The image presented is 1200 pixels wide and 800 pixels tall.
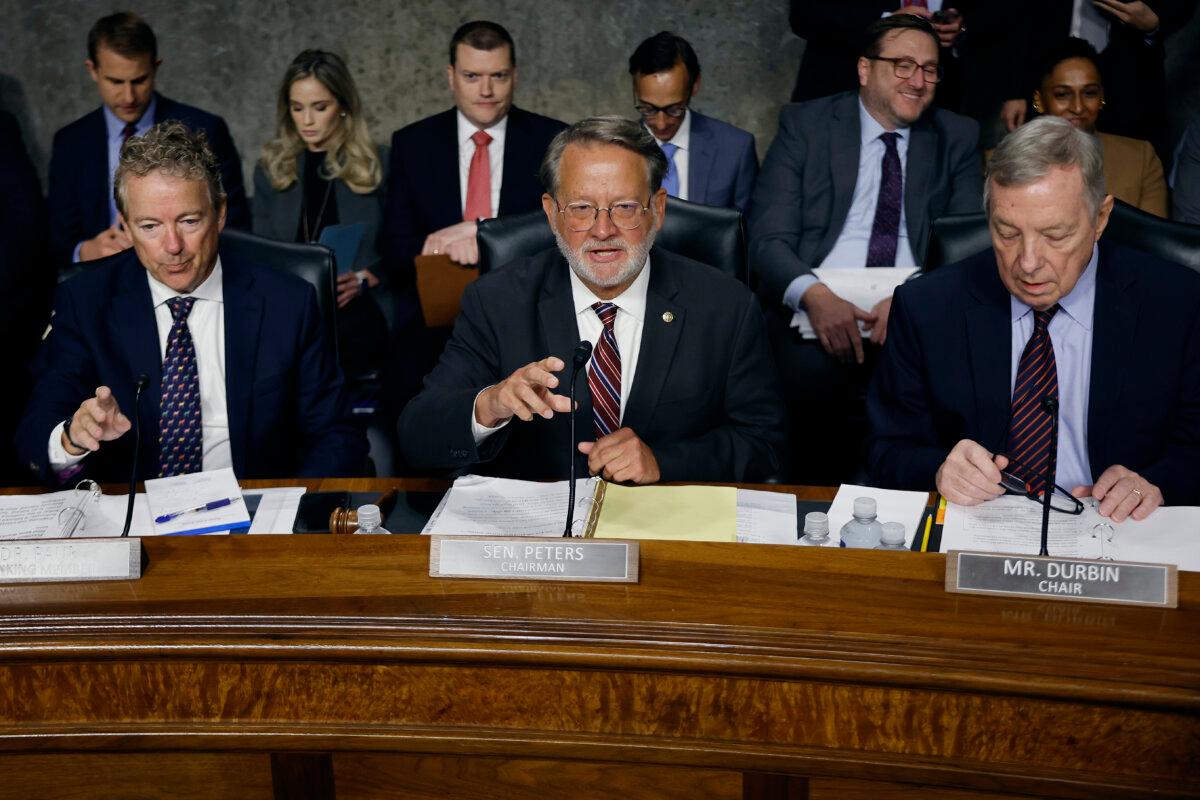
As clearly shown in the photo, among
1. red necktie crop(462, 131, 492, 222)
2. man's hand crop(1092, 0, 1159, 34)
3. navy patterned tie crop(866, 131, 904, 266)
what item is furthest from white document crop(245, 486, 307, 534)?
man's hand crop(1092, 0, 1159, 34)

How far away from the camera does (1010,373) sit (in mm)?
2195

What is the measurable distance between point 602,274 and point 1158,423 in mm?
1021

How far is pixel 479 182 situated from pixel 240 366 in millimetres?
1530

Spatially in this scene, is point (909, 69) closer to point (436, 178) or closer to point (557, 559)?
point (436, 178)

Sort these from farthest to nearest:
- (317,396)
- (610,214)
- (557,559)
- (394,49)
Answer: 1. (394,49)
2. (317,396)
3. (610,214)
4. (557,559)

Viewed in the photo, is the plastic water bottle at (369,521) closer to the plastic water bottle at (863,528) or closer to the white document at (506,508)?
the white document at (506,508)

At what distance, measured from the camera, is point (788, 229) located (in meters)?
3.53

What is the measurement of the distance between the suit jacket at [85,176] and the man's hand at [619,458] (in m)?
2.37

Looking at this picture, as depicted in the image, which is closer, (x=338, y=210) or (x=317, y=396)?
(x=317, y=396)

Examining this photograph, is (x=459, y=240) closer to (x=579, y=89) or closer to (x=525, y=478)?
(x=525, y=478)

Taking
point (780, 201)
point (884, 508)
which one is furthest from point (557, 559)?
point (780, 201)

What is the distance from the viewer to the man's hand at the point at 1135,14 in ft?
12.6

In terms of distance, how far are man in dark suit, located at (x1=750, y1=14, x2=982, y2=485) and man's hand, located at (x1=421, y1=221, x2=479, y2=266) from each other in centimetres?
80

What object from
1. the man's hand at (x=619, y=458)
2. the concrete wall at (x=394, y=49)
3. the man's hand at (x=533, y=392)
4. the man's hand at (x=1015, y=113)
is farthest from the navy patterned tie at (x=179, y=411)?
the man's hand at (x=1015, y=113)
